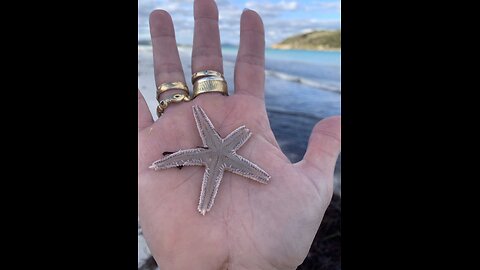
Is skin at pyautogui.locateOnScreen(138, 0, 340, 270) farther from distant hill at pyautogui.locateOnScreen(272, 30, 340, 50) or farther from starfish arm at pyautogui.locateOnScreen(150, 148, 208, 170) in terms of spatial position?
distant hill at pyautogui.locateOnScreen(272, 30, 340, 50)

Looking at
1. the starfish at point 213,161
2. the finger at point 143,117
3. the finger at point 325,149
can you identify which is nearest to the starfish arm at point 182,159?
the starfish at point 213,161

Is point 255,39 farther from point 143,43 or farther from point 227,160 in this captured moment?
point 143,43

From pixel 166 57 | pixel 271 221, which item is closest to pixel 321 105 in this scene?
pixel 166 57

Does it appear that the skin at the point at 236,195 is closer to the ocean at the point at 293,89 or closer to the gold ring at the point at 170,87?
the gold ring at the point at 170,87

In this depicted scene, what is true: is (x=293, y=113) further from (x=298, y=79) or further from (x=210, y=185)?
(x=210, y=185)

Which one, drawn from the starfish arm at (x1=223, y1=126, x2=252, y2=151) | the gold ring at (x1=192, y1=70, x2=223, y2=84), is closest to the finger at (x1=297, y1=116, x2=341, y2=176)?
the starfish arm at (x1=223, y1=126, x2=252, y2=151)

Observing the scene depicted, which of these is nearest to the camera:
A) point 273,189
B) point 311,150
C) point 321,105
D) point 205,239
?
point 205,239
